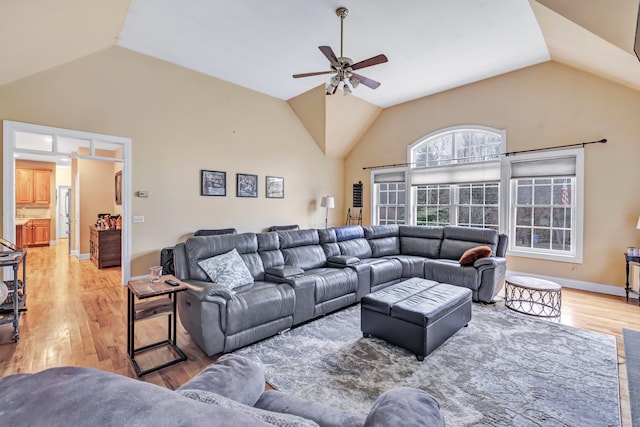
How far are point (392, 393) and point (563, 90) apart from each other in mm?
5818

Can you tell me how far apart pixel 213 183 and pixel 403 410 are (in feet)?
17.9

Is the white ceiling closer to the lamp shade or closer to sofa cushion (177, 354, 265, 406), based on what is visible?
the lamp shade

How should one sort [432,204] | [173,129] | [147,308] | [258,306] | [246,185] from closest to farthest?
[147,308] < [258,306] < [173,129] < [246,185] < [432,204]

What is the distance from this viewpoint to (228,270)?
2.98 m

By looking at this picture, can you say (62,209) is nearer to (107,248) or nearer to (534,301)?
(107,248)

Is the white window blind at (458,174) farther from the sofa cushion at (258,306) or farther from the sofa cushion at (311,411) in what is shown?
the sofa cushion at (311,411)

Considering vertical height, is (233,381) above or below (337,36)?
below

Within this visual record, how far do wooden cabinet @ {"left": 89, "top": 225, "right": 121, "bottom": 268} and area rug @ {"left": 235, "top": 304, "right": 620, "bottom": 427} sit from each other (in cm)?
486

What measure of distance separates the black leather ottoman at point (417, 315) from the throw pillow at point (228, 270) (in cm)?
128

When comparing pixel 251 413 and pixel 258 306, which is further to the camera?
pixel 258 306

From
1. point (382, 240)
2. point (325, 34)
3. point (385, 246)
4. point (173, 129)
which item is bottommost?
point (385, 246)

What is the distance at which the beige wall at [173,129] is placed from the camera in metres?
4.16

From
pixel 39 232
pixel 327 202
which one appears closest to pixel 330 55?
pixel 327 202

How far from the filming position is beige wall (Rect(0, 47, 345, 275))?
13.6ft
